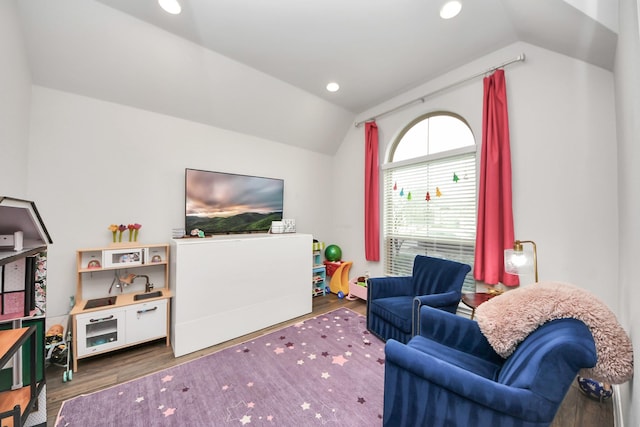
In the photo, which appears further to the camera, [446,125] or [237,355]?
[446,125]

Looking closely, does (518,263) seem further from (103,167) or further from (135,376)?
(103,167)

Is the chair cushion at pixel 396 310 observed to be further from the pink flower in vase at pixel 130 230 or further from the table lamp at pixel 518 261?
the pink flower in vase at pixel 130 230

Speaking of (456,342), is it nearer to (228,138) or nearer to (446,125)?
(446,125)

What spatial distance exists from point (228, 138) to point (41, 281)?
2.39 metres

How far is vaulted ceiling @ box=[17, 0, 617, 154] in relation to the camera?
1854 millimetres

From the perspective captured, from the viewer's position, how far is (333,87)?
3.11 m

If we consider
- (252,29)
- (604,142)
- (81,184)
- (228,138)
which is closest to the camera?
(604,142)

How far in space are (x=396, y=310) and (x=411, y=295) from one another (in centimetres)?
46

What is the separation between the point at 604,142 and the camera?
1895mm

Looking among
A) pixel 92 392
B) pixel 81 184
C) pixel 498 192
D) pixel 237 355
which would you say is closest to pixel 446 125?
pixel 498 192

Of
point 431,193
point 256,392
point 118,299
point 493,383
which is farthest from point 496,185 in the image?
point 118,299

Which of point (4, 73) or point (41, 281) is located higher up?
point (4, 73)

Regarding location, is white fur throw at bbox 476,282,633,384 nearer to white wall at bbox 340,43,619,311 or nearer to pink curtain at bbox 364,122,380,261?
white wall at bbox 340,43,619,311

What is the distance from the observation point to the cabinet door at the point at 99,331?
2.01 m
